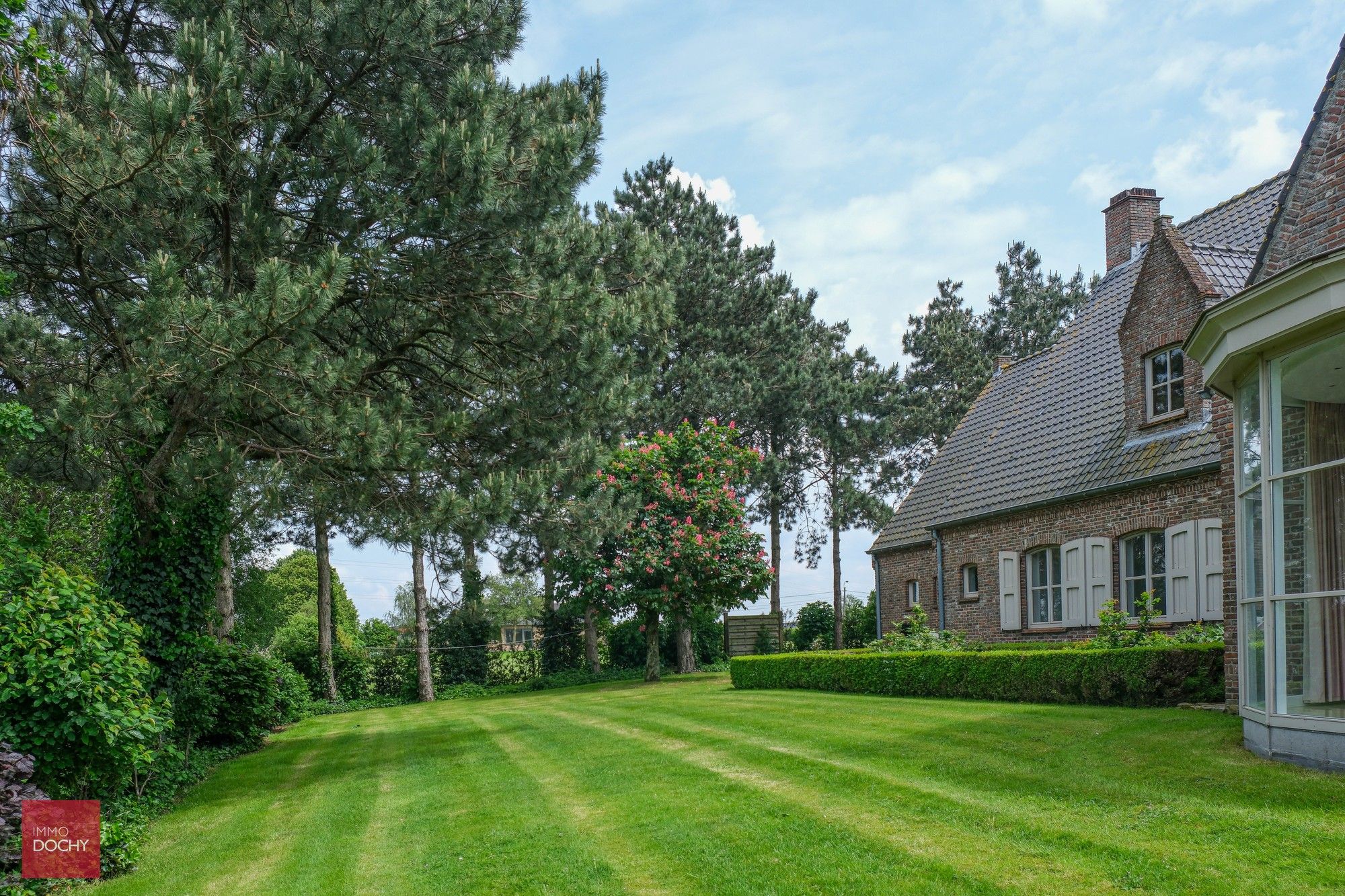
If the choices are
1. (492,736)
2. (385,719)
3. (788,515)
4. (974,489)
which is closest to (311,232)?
(492,736)

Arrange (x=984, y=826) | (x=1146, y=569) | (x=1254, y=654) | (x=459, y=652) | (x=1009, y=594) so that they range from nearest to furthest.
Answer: (x=984, y=826)
(x=1254, y=654)
(x=1146, y=569)
(x=1009, y=594)
(x=459, y=652)

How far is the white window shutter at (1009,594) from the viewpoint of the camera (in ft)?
59.1

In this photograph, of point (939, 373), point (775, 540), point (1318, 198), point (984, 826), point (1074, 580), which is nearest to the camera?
point (984, 826)

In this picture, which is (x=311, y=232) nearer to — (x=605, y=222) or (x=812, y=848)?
(x=605, y=222)

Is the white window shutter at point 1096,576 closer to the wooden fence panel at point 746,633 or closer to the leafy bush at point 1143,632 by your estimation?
the leafy bush at point 1143,632

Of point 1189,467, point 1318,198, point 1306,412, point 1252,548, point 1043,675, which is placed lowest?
point 1043,675

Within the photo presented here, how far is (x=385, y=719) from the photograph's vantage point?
20.6 m

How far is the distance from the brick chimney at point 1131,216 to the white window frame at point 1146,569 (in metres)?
7.52

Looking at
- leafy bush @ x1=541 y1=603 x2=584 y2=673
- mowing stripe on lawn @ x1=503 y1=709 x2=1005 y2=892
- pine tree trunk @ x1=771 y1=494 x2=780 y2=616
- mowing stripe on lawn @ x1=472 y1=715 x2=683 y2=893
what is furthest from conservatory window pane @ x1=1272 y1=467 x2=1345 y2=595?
pine tree trunk @ x1=771 y1=494 x2=780 y2=616

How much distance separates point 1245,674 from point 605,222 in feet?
30.7

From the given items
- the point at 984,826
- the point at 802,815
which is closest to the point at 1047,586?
the point at 802,815

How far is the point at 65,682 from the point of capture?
8047mm

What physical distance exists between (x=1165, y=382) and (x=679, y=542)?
11.8 metres

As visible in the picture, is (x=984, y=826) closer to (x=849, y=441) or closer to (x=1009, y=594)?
(x=1009, y=594)
